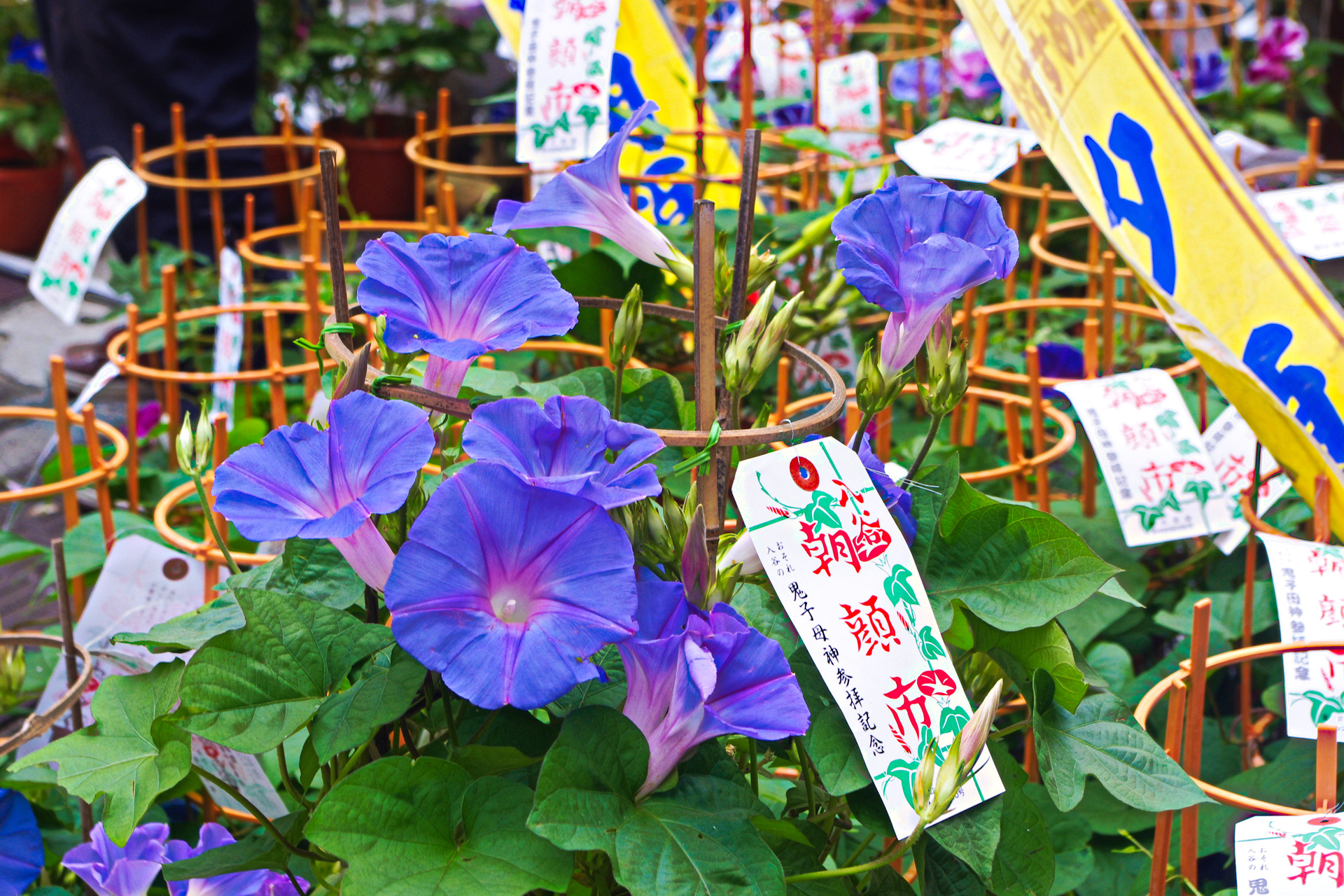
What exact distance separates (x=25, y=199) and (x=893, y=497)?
3.58m

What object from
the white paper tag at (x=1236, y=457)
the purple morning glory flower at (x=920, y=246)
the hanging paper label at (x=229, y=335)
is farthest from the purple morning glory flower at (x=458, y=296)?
the hanging paper label at (x=229, y=335)

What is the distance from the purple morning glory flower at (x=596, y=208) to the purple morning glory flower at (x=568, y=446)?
6.0 inches

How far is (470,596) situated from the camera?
1.49ft

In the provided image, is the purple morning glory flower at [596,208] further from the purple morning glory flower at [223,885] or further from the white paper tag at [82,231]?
the white paper tag at [82,231]

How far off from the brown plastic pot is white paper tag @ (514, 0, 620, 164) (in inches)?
98.8

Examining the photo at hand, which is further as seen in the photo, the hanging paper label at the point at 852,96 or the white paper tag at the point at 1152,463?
the hanging paper label at the point at 852,96

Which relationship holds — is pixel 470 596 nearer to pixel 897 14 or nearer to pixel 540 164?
pixel 540 164

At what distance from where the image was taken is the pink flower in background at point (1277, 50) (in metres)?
2.97

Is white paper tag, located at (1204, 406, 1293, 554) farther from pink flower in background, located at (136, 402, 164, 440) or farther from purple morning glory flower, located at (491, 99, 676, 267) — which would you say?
pink flower in background, located at (136, 402, 164, 440)

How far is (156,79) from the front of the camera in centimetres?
255

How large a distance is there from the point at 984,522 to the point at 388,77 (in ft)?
12.1

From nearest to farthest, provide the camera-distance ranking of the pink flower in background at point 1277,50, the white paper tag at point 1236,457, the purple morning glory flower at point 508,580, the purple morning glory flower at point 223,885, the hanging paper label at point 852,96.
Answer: the purple morning glory flower at point 508,580, the purple morning glory flower at point 223,885, the white paper tag at point 1236,457, the hanging paper label at point 852,96, the pink flower in background at point 1277,50

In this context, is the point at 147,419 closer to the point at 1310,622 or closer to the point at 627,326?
the point at 627,326

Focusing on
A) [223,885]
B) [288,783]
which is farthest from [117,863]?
[288,783]
